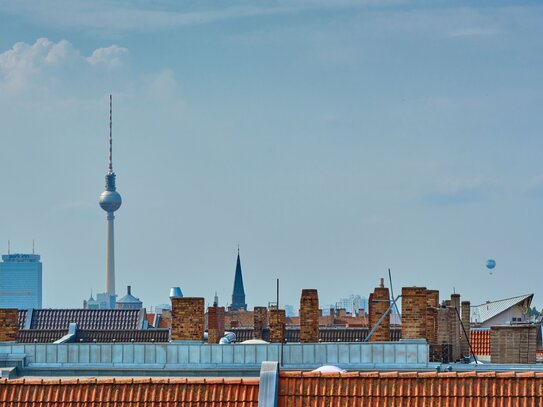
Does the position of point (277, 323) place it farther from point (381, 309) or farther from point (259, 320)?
point (259, 320)

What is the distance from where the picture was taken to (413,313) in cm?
4834

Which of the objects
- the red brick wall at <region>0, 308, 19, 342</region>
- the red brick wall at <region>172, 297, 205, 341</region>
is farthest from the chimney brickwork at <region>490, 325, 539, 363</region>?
the red brick wall at <region>0, 308, 19, 342</region>

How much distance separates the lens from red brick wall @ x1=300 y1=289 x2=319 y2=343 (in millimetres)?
54125

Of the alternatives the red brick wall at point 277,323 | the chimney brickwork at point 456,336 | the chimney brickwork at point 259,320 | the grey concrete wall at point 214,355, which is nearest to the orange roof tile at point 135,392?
the grey concrete wall at point 214,355

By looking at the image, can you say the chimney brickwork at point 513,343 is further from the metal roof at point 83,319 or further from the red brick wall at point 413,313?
the metal roof at point 83,319

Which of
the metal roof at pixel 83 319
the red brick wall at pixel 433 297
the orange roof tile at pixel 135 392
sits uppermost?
the red brick wall at pixel 433 297

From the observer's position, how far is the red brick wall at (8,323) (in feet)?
211

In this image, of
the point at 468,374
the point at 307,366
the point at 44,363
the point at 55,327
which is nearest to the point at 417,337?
the point at 307,366

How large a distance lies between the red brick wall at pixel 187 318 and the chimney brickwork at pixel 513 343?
9257 millimetres

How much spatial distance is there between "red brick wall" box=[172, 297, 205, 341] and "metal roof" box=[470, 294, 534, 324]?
46.5m

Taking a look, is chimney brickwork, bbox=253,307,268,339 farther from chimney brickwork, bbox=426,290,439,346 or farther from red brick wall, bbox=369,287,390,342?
chimney brickwork, bbox=426,290,439,346

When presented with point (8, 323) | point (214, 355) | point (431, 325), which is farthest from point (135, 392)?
point (8, 323)

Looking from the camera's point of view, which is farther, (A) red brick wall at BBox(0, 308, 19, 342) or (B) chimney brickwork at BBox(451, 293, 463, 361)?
(A) red brick wall at BBox(0, 308, 19, 342)

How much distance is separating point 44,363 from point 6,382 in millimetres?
13586
